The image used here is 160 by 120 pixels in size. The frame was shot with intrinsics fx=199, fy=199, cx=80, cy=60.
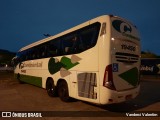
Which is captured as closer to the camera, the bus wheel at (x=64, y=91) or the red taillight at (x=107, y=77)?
the red taillight at (x=107, y=77)

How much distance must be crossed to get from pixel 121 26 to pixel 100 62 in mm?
1680

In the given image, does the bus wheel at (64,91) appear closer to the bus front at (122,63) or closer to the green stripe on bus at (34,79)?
the bus front at (122,63)

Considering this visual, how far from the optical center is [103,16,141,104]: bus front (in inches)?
277

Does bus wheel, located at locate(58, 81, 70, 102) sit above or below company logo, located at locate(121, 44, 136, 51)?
below

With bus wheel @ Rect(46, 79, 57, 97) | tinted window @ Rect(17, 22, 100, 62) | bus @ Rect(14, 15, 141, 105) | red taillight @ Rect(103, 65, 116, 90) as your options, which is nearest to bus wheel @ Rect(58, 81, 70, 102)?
bus @ Rect(14, 15, 141, 105)

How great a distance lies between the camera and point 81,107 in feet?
28.3

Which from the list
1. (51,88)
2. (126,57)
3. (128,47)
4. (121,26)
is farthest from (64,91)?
(121,26)

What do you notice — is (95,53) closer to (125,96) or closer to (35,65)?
(125,96)

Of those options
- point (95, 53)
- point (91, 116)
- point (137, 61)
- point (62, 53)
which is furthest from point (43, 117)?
point (137, 61)

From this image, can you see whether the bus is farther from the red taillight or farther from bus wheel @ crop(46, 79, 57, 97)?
bus wheel @ crop(46, 79, 57, 97)

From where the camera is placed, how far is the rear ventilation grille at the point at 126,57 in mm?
7270

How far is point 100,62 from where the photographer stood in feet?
23.4

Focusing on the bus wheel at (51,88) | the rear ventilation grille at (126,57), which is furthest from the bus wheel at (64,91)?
the rear ventilation grille at (126,57)

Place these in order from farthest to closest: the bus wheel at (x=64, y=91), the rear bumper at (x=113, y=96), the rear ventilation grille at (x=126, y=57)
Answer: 1. the bus wheel at (x=64, y=91)
2. the rear ventilation grille at (x=126, y=57)
3. the rear bumper at (x=113, y=96)
